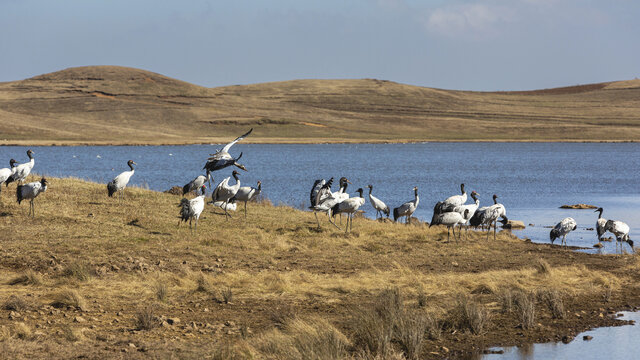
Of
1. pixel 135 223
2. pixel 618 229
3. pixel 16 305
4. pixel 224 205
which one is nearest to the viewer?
pixel 16 305

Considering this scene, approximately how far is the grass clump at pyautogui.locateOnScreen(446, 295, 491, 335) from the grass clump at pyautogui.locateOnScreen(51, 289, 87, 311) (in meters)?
5.94

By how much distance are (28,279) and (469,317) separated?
26.2 feet

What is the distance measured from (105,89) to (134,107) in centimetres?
1911

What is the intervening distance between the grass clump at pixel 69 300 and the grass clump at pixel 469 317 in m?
5.94

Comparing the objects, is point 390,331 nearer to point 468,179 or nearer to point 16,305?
point 16,305

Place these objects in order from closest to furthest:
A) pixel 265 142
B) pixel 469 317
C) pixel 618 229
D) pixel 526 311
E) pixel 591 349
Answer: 1. pixel 591 349
2. pixel 469 317
3. pixel 526 311
4. pixel 618 229
5. pixel 265 142

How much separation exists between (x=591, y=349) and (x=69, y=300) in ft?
27.4

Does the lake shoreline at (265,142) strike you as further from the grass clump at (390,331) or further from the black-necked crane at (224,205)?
the grass clump at (390,331)

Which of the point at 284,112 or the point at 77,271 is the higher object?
the point at 284,112

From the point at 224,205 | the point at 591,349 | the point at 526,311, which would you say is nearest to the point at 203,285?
the point at 526,311

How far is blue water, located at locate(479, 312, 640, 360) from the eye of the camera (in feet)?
39.5

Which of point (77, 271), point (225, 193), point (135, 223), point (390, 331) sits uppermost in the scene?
point (225, 193)

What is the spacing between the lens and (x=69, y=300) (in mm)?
12844

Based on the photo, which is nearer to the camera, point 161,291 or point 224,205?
point 161,291
